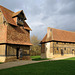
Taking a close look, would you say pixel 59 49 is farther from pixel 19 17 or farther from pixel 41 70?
pixel 41 70

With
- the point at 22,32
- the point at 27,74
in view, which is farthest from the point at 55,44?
the point at 27,74

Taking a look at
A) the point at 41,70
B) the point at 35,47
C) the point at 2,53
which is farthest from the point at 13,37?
the point at 35,47

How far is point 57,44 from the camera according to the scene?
3266 cm

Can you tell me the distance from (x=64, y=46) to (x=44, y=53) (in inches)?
279

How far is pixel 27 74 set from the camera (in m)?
7.68

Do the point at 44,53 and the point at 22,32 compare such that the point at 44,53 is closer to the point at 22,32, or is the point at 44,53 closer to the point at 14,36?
the point at 22,32

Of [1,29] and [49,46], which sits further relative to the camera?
[49,46]

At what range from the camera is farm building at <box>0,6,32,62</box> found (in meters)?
18.5

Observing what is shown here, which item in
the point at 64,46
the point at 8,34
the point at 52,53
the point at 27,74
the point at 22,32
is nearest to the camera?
the point at 27,74

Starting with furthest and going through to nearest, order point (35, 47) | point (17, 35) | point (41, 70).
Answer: point (35, 47) → point (17, 35) → point (41, 70)

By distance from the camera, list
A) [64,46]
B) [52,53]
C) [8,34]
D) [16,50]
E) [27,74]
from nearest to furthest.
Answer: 1. [27,74]
2. [8,34]
3. [16,50]
4. [52,53]
5. [64,46]

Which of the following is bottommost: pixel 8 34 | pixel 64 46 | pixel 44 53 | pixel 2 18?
pixel 44 53

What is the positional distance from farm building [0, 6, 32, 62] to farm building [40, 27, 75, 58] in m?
10.8

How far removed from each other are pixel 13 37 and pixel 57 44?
16.8m
